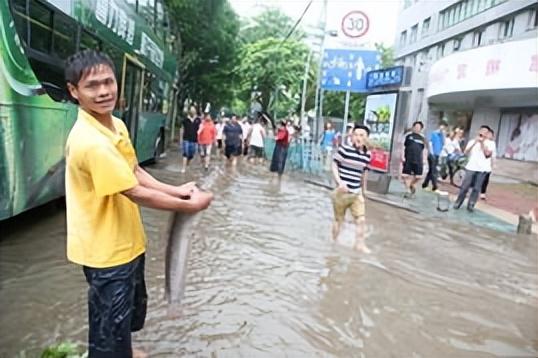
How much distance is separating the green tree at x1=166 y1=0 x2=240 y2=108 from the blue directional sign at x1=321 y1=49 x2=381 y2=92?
29.2 ft

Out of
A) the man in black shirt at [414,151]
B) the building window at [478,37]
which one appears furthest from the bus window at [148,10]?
the building window at [478,37]

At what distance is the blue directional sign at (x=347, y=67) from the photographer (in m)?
18.3

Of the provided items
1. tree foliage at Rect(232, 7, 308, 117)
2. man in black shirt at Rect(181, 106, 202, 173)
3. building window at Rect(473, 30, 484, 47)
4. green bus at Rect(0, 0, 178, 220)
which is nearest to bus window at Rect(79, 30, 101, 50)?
green bus at Rect(0, 0, 178, 220)

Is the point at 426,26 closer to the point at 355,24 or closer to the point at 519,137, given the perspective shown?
the point at 519,137

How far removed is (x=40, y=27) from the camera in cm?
580

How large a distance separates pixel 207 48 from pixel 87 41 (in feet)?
86.4

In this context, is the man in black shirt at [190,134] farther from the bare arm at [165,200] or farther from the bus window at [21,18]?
the bare arm at [165,200]

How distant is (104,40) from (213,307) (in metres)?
4.94

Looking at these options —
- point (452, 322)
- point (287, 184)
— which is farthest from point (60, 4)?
point (287, 184)

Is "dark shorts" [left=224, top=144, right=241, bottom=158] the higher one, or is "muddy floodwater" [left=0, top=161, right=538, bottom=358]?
"dark shorts" [left=224, top=144, right=241, bottom=158]

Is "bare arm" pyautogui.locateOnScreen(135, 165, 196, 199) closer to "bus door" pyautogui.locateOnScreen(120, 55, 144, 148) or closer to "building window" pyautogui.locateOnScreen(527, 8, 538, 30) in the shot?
"bus door" pyautogui.locateOnScreen(120, 55, 144, 148)

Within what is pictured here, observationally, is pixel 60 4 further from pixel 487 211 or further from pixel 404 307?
pixel 487 211

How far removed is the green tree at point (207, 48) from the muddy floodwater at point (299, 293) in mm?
19335

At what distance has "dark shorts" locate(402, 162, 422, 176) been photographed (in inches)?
490
